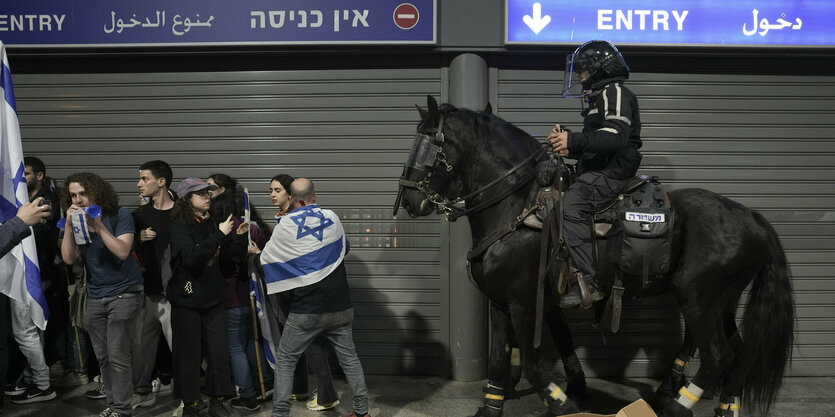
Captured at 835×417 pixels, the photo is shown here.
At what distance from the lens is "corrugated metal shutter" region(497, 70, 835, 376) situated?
6.77m

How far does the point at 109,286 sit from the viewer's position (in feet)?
17.3

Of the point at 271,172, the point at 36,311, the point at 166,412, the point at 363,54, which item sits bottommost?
the point at 166,412

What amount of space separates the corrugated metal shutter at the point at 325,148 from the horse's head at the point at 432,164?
5.66 ft

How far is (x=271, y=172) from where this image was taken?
22.6ft

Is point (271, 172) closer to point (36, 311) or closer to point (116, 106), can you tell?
point (116, 106)

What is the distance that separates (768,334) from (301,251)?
340 cm

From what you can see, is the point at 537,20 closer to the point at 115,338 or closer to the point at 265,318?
the point at 265,318

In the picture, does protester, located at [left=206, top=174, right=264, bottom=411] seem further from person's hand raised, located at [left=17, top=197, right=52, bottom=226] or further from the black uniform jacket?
the black uniform jacket

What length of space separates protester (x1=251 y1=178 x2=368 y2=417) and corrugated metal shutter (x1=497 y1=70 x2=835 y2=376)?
2576mm

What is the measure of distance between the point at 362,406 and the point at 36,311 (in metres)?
2.46

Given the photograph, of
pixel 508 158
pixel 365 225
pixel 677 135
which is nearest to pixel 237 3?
pixel 365 225

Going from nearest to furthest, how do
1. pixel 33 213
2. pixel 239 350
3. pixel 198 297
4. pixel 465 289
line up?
pixel 33 213 < pixel 198 297 < pixel 239 350 < pixel 465 289

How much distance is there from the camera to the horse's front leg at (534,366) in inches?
194

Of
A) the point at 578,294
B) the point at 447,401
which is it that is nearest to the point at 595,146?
the point at 578,294
